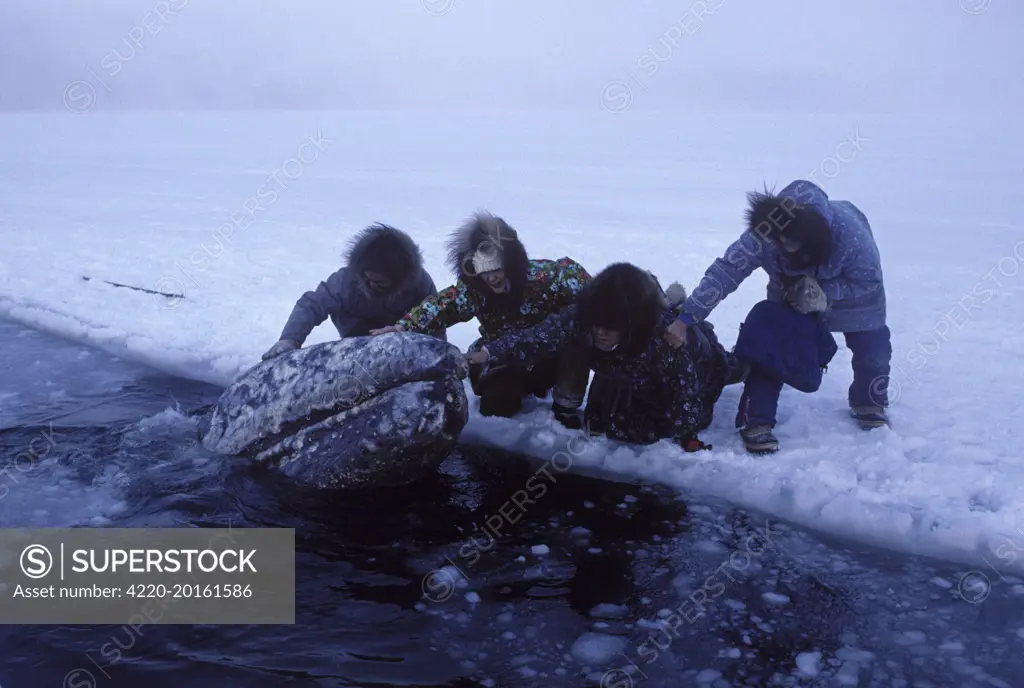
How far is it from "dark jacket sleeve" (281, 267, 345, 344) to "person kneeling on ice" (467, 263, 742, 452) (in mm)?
1089

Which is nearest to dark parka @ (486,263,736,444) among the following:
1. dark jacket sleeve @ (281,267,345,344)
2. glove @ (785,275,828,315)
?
glove @ (785,275,828,315)

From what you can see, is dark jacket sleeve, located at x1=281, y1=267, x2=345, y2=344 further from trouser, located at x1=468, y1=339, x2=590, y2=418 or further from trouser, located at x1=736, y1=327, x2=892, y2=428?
trouser, located at x1=736, y1=327, x2=892, y2=428

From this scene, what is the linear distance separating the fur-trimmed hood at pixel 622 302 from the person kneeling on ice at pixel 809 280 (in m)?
0.27

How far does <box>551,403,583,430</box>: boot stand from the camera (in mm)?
4656

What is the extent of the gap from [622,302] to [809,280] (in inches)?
42.4

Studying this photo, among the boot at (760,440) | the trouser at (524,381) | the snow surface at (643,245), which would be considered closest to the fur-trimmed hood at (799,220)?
the boot at (760,440)

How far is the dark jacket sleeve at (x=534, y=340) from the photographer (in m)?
4.32

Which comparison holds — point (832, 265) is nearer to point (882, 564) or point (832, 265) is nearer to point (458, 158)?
point (882, 564)

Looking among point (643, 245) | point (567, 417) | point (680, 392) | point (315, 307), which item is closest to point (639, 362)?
point (680, 392)

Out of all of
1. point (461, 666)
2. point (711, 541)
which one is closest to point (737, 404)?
point (711, 541)

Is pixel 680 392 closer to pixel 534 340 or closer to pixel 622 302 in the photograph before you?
pixel 622 302

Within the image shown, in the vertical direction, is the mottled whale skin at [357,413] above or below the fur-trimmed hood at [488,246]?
below

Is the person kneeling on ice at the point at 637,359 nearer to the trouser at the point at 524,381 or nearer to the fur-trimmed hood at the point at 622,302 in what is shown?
the fur-trimmed hood at the point at 622,302

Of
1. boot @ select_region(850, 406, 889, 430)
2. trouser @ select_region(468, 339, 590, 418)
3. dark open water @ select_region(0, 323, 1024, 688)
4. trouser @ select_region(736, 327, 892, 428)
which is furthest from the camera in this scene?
trouser @ select_region(468, 339, 590, 418)
